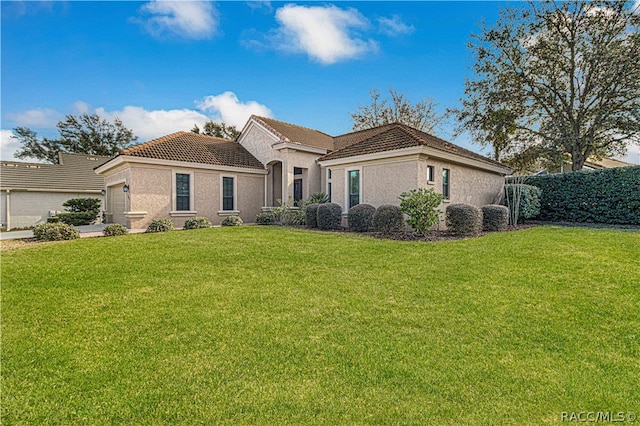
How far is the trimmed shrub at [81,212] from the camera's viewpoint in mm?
18922

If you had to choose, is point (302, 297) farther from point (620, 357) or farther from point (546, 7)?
point (546, 7)

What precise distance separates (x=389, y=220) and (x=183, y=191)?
10.9m

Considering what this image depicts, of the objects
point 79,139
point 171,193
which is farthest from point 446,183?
point 79,139

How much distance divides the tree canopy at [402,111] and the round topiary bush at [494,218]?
68.8 feet

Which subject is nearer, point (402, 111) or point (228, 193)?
point (228, 193)

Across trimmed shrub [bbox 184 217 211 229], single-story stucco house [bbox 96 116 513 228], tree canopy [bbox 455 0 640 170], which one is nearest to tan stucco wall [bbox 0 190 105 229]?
single-story stucco house [bbox 96 116 513 228]

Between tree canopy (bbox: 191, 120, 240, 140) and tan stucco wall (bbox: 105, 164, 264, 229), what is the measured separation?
1919cm

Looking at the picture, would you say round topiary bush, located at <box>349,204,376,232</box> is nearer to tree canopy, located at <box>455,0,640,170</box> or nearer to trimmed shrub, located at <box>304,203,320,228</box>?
trimmed shrub, located at <box>304,203,320,228</box>

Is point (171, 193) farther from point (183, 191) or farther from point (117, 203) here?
point (117, 203)

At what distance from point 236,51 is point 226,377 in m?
14.5

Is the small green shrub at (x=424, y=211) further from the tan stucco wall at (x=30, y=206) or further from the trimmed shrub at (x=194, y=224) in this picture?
the tan stucco wall at (x=30, y=206)

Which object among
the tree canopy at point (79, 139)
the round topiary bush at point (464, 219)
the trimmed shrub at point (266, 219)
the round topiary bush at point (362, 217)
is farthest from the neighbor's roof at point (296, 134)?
the tree canopy at point (79, 139)

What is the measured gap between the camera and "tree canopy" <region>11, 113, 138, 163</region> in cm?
3406

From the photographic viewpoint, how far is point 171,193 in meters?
15.2
